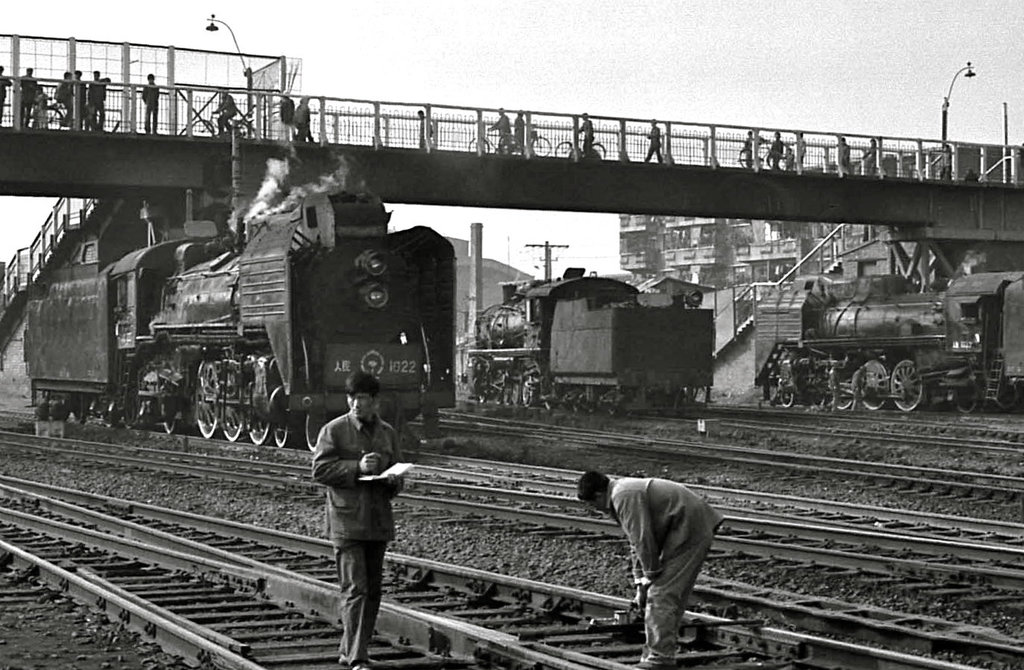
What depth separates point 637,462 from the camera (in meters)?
19.9

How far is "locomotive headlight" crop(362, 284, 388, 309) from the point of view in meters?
20.5

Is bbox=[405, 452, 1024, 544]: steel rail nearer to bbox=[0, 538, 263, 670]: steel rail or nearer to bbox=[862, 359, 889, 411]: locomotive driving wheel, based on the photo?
bbox=[0, 538, 263, 670]: steel rail

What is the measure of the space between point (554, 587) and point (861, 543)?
12.1 ft

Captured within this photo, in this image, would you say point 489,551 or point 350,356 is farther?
point 350,356

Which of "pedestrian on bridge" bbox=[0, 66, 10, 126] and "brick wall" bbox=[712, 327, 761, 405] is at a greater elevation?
"pedestrian on bridge" bbox=[0, 66, 10, 126]

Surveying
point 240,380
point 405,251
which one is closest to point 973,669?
point 405,251

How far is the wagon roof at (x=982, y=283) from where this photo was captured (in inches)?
1246

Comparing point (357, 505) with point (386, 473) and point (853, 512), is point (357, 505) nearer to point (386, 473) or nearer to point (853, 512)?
point (386, 473)

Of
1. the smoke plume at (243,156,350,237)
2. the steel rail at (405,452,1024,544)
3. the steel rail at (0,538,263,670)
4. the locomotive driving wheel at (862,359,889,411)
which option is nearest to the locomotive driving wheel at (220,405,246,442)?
the steel rail at (405,452,1024,544)

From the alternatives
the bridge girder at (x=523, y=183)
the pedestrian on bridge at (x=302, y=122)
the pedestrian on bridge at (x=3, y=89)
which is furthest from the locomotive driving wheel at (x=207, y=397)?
the pedestrian on bridge at (x=302, y=122)

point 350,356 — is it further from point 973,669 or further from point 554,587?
point 973,669

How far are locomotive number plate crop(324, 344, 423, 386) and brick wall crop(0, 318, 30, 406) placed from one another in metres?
24.9

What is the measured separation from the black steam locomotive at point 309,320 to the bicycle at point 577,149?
1060cm

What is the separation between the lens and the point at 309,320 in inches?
805
